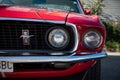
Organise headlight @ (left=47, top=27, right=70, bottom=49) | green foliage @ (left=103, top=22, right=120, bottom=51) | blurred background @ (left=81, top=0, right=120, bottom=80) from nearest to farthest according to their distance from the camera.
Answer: headlight @ (left=47, top=27, right=70, bottom=49) → blurred background @ (left=81, top=0, right=120, bottom=80) → green foliage @ (left=103, top=22, right=120, bottom=51)

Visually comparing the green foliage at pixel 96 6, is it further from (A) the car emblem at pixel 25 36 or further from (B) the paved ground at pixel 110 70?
(A) the car emblem at pixel 25 36

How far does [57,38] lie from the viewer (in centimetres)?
467

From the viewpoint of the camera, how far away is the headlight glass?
4.67m

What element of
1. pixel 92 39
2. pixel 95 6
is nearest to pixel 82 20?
pixel 92 39

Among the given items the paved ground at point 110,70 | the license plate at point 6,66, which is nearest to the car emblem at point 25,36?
the license plate at point 6,66

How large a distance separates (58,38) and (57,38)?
0.04 feet

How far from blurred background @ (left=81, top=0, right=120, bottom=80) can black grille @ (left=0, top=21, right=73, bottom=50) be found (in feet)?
15.8

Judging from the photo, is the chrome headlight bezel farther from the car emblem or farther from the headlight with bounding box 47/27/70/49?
the car emblem

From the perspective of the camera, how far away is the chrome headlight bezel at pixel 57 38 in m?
4.67

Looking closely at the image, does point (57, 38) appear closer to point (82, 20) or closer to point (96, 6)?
point (82, 20)

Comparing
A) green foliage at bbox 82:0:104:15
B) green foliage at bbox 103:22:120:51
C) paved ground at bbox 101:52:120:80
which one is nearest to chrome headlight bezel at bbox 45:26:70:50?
paved ground at bbox 101:52:120:80

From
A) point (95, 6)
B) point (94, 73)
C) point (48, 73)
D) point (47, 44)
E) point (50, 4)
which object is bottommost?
point (95, 6)

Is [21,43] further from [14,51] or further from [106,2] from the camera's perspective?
[106,2]

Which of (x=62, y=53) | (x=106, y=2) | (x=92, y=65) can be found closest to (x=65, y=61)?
(x=62, y=53)
